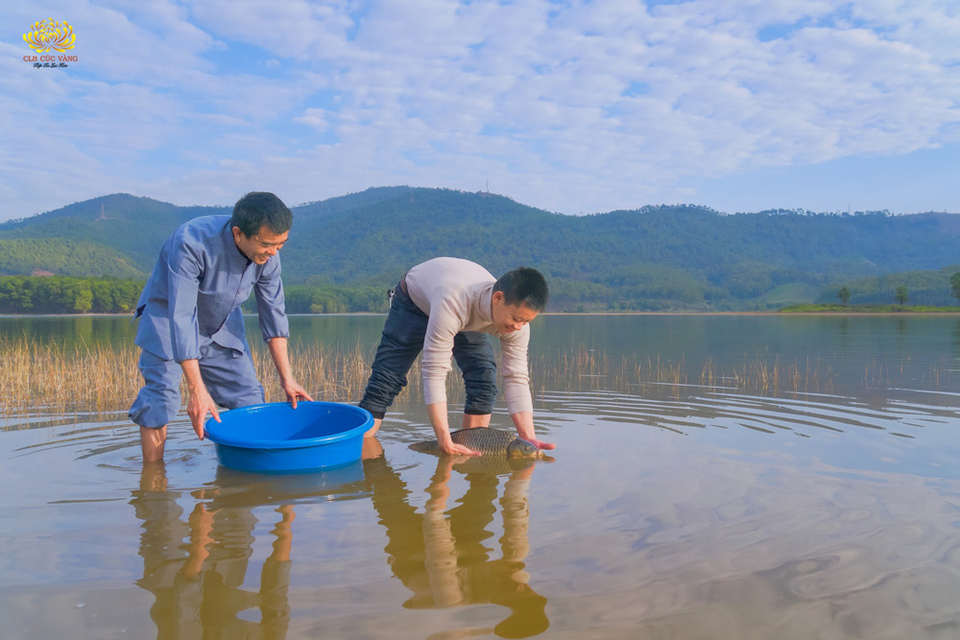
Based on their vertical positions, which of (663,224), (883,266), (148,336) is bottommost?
(148,336)

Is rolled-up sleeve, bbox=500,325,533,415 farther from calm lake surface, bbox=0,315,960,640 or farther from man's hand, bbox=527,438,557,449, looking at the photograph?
calm lake surface, bbox=0,315,960,640

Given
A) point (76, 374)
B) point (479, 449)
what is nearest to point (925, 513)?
point (479, 449)

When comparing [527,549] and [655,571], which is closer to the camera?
[655,571]

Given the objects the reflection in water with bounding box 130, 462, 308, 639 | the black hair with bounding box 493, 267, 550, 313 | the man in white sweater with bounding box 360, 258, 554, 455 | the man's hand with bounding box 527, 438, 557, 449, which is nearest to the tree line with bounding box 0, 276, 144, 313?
the man in white sweater with bounding box 360, 258, 554, 455

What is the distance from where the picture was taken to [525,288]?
3.90 meters

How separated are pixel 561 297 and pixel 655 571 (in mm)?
108260

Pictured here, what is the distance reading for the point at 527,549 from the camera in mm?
3086

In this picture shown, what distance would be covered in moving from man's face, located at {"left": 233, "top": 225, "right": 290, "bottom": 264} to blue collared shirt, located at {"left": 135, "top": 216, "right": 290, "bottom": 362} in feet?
0.59

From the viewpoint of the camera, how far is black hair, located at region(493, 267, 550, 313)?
390 cm

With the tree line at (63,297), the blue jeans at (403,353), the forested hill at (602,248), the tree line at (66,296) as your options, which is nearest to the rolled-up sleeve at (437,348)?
the blue jeans at (403,353)

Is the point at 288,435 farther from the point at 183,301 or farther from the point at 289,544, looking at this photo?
the point at 289,544

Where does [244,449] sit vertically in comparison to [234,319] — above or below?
below

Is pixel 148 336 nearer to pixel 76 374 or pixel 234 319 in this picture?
pixel 234 319

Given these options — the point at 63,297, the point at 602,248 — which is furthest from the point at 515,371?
the point at 602,248
